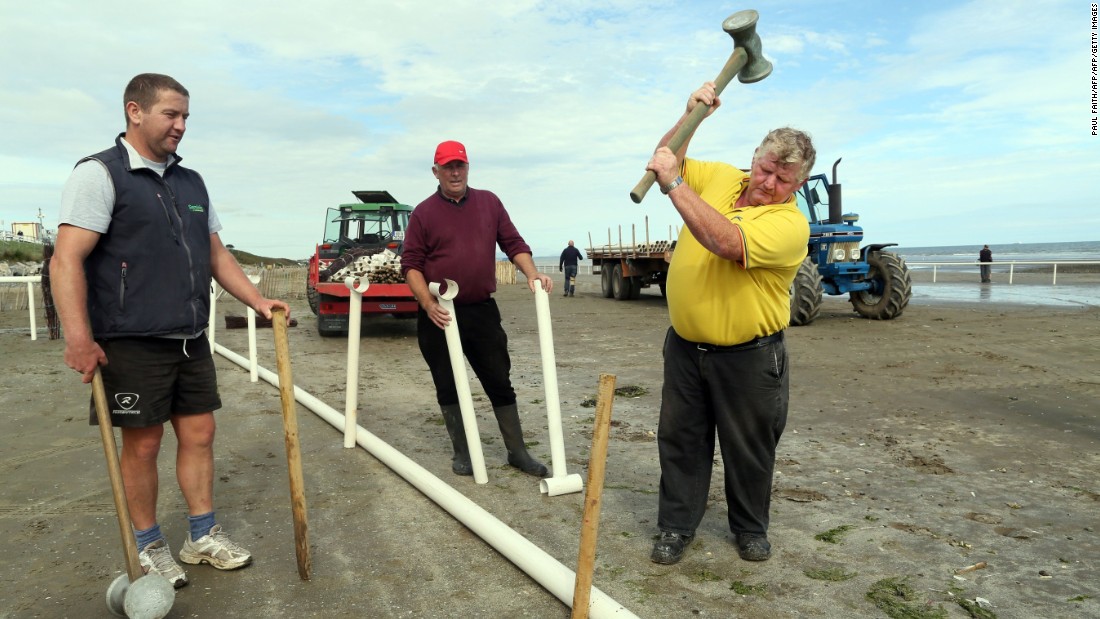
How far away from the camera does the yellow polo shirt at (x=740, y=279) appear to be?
295cm

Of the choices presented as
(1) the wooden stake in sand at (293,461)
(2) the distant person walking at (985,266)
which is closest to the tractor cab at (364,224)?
(1) the wooden stake in sand at (293,461)

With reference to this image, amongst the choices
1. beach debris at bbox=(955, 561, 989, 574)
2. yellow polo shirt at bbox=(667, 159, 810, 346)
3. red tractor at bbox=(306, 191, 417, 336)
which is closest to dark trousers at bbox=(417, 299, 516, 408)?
yellow polo shirt at bbox=(667, 159, 810, 346)

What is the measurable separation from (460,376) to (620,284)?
16572 millimetres

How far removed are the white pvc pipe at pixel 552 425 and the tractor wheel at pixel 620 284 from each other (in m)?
16.1

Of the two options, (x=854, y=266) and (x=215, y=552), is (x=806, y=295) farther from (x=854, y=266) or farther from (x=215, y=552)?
(x=215, y=552)

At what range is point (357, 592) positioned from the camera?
2988 mm

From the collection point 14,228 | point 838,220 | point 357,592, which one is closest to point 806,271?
point 838,220

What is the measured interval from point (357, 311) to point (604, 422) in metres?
3.21

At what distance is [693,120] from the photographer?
302 cm

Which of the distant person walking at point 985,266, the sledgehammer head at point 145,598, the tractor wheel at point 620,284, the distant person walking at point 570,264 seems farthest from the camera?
the distant person walking at point 985,266

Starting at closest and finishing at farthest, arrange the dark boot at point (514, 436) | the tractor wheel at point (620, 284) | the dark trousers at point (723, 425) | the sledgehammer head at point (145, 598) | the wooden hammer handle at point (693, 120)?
1. the sledgehammer head at point (145, 598)
2. the wooden hammer handle at point (693, 120)
3. the dark trousers at point (723, 425)
4. the dark boot at point (514, 436)
5. the tractor wheel at point (620, 284)

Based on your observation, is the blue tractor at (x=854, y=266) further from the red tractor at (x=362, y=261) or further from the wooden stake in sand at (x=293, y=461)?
the wooden stake in sand at (x=293, y=461)

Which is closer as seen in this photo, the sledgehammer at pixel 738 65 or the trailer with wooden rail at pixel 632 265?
the sledgehammer at pixel 738 65

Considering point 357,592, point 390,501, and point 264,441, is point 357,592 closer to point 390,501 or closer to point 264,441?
point 390,501
